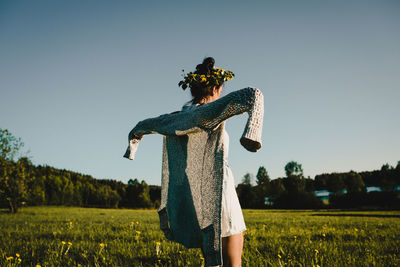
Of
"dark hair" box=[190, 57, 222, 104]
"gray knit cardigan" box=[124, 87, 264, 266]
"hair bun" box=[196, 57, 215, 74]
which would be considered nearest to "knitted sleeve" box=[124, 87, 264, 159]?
"gray knit cardigan" box=[124, 87, 264, 266]

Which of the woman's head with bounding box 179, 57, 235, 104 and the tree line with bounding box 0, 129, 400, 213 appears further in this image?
the tree line with bounding box 0, 129, 400, 213

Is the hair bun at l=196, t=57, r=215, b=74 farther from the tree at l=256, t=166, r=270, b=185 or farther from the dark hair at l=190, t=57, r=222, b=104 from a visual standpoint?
the tree at l=256, t=166, r=270, b=185

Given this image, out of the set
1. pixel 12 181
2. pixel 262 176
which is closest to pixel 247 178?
pixel 262 176

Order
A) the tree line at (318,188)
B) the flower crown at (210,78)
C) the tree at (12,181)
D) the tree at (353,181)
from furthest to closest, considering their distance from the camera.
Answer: the tree at (353,181) → the tree line at (318,188) → the tree at (12,181) → the flower crown at (210,78)

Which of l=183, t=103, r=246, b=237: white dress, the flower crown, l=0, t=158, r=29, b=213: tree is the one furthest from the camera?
l=0, t=158, r=29, b=213: tree

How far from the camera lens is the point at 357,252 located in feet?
12.8

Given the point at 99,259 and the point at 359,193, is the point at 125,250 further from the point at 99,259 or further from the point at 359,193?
the point at 359,193

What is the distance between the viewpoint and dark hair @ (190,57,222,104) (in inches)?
82.3

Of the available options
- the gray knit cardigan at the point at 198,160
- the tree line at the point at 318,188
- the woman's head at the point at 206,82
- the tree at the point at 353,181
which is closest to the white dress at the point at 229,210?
the gray knit cardigan at the point at 198,160

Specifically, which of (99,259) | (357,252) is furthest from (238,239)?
(357,252)

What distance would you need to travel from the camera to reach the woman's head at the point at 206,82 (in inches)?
82.0

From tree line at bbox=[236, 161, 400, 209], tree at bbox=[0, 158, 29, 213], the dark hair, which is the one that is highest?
the dark hair

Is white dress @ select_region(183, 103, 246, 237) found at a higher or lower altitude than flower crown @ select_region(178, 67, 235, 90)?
lower

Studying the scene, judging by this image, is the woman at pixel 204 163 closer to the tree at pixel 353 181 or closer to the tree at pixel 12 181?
the tree at pixel 12 181
